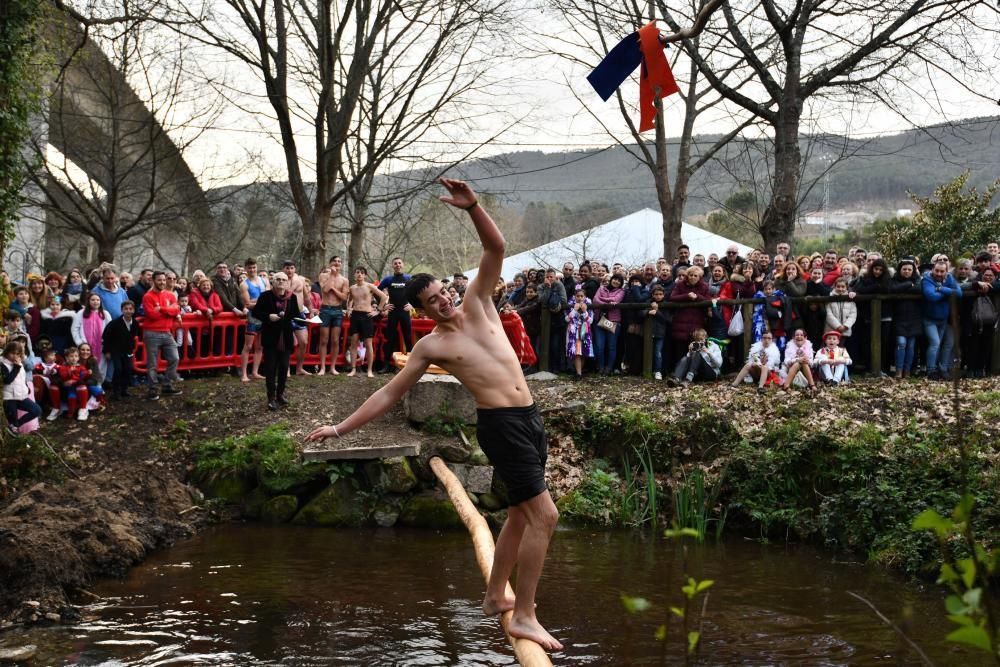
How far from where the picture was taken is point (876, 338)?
1300 cm

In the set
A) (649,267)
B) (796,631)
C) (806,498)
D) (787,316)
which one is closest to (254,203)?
(649,267)

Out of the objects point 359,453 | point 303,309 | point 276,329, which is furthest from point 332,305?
point 359,453

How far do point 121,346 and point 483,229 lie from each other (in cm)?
952

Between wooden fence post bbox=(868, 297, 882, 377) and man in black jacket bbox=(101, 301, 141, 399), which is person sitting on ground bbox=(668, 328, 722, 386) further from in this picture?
man in black jacket bbox=(101, 301, 141, 399)

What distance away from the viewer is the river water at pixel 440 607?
6.54 metres

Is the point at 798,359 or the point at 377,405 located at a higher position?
the point at 798,359

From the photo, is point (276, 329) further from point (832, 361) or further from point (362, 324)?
point (832, 361)

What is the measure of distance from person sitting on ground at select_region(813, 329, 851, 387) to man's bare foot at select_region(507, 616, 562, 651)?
8496 mm

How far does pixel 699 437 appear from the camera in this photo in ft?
37.6

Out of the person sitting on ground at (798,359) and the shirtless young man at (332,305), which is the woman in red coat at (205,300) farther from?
the person sitting on ground at (798,359)

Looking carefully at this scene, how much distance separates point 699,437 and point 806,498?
1498 mm

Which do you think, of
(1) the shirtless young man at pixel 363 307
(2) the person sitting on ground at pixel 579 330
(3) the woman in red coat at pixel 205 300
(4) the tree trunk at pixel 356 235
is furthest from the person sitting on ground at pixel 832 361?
(4) the tree trunk at pixel 356 235

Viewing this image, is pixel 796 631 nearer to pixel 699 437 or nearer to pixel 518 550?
pixel 518 550

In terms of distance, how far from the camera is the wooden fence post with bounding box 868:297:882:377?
42.3 ft
